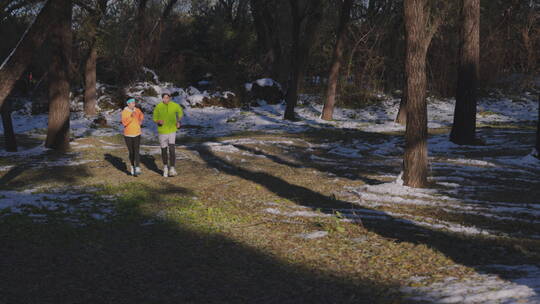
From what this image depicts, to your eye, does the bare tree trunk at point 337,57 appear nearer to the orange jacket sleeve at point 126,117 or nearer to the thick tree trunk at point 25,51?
the orange jacket sleeve at point 126,117

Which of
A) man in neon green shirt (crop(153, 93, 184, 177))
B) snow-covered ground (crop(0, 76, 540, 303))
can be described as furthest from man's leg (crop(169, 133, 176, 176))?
snow-covered ground (crop(0, 76, 540, 303))

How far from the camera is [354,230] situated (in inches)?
319

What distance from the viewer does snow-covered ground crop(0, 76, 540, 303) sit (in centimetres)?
559

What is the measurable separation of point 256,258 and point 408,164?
5429 millimetres

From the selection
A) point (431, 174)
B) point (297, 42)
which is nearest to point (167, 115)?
point (431, 174)

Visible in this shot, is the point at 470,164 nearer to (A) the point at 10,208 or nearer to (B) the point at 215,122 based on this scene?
(A) the point at 10,208

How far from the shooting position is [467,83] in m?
17.7

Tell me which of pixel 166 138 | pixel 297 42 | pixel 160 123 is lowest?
pixel 166 138

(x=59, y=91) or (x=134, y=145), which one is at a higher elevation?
(x=59, y=91)

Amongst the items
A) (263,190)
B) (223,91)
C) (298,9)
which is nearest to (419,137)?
(263,190)

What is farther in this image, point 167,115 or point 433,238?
point 167,115

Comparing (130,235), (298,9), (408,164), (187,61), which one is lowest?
(130,235)

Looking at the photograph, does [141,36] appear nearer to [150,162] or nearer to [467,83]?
[150,162]

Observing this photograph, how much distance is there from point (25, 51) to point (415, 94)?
7535 mm
